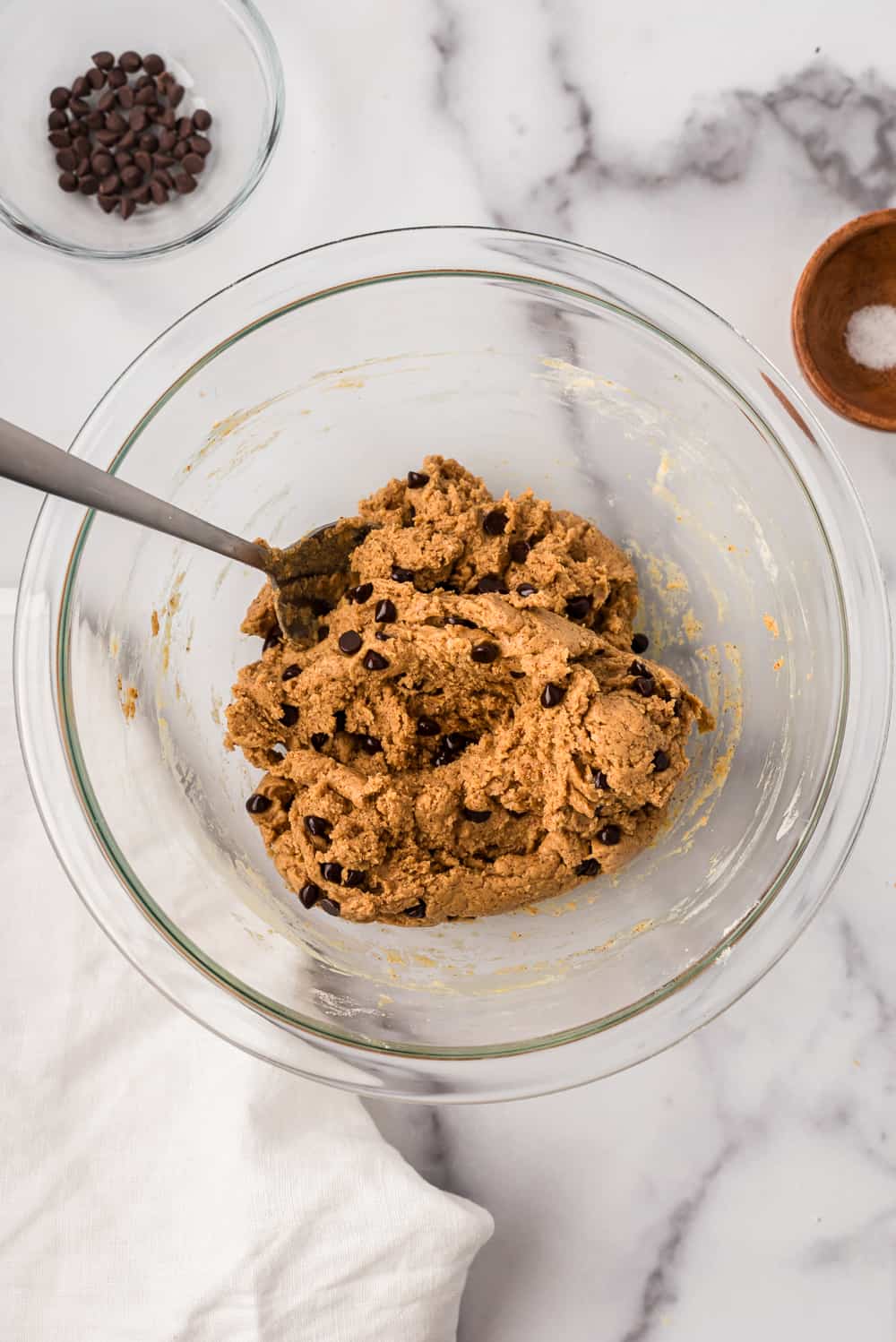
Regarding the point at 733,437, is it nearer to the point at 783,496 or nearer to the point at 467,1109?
the point at 783,496

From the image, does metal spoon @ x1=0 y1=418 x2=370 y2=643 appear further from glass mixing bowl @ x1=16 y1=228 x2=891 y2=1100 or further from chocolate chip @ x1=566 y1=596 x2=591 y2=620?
chocolate chip @ x1=566 y1=596 x2=591 y2=620

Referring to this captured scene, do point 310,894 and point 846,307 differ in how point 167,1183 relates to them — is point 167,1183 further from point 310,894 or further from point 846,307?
point 846,307

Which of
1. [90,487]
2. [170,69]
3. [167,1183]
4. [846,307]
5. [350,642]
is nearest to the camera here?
[90,487]

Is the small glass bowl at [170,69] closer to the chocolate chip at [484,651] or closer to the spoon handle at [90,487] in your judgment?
the spoon handle at [90,487]

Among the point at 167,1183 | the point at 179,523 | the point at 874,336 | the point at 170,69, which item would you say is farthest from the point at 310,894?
the point at 170,69

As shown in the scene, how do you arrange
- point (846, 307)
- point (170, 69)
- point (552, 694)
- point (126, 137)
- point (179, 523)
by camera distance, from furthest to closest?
point (170, 69) → point (126, 137) → point (846, 307) → point (552, 694) → point (179, 523)

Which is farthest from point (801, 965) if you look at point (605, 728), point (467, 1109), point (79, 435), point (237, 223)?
point (237, 223)

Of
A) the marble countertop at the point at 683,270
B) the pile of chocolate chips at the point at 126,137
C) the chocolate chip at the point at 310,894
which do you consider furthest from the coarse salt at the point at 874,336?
the chocolate chip at the point at 310,894
